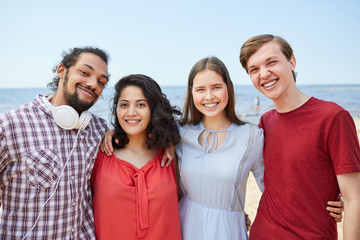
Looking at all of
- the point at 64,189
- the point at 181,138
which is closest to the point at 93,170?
the point at 64,189

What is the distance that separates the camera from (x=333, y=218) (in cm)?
214

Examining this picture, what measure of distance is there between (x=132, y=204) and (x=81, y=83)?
51.6 inches

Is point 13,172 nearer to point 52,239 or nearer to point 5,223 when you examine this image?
point 5,223

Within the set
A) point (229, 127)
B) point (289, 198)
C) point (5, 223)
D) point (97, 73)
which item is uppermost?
point (97, 73)

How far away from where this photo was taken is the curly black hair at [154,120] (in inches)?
107

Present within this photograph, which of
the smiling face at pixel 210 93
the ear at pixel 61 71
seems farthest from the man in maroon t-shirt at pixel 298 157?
the ear at pixel 61 71

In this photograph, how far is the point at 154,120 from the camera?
2787 mm

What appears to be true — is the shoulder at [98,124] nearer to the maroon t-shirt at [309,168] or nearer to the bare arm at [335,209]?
the maroon t-shirt at [309,168]

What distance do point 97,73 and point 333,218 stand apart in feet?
8.65

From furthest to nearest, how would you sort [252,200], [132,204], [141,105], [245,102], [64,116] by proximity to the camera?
[245,102]
[252,200]
[141,105]
[132,204]
[64,116]

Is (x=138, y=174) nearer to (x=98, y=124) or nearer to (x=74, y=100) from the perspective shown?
(x=98, y=124)

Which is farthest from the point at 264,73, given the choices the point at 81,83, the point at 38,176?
the point at 38,176

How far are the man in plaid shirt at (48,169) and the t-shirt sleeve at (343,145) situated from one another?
219 centimetres

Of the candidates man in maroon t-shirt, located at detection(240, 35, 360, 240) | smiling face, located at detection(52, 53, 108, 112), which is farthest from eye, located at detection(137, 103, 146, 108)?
man in maroon t-shirt, located at detection(240, 35, 360, 240)
